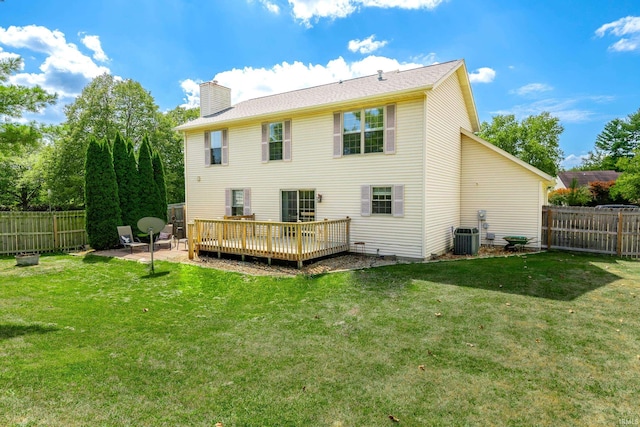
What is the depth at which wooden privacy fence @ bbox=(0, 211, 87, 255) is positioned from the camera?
39.0 ft

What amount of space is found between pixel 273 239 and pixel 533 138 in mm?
24235

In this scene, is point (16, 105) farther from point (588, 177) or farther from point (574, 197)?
point (588, 177)

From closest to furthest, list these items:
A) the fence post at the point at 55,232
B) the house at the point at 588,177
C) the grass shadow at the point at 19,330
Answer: the grass shadow at the point at 19,330 → the fence post at the point at 55,232 → the house at the point at 588,177

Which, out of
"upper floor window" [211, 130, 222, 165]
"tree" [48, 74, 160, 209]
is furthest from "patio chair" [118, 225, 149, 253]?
"tree" [48, 74, 160, 209]

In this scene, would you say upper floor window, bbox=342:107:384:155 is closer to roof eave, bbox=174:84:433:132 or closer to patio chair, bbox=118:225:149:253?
roof eave, bbox=174:84:433:132

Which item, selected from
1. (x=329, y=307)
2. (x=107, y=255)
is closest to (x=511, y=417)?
(x=329, y=307)

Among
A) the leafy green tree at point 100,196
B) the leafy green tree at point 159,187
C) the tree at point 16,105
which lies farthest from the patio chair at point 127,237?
the tree at point 16,105

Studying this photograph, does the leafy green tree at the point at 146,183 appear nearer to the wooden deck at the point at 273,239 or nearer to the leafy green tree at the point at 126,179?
Result: the leafy green tree at the point at 126,179

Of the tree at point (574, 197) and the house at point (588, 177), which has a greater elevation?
the house at point (588, 177)

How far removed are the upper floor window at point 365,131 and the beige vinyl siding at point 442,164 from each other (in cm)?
116

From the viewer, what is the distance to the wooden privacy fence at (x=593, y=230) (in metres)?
10.8

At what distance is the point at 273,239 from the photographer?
9969 millimetres

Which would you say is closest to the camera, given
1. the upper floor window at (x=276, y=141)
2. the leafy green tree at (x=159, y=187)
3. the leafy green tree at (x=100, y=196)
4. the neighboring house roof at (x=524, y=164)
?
the neighboring house roof at (x=524, y=164)

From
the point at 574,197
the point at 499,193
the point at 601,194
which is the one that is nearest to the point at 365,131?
the point at 499,193
